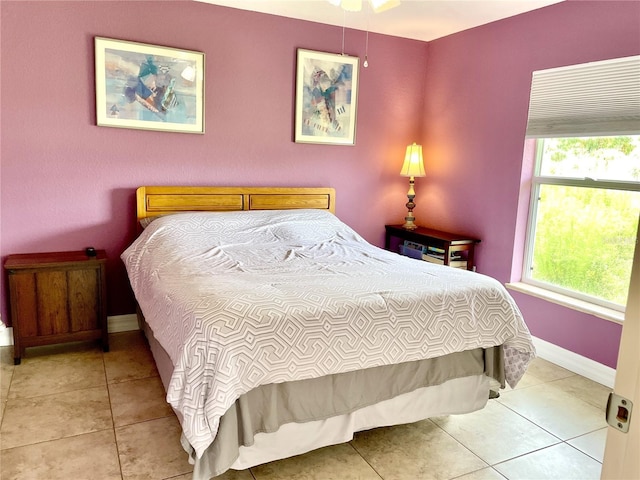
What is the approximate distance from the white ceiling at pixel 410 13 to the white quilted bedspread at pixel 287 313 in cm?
178

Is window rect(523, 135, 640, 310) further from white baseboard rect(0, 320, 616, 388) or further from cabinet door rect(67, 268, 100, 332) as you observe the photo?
cabinet door rect(67, 268, 100, 332)

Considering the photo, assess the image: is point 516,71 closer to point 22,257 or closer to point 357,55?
point 357,55

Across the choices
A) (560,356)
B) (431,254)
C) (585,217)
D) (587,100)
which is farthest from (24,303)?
(587,100)

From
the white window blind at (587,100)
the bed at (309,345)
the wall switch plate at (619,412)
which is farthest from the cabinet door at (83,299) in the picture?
the white window blind at (587,100)

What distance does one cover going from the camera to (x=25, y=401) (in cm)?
250

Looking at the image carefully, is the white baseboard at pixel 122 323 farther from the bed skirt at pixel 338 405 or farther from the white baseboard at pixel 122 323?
the bed skirt at pixel 338 405

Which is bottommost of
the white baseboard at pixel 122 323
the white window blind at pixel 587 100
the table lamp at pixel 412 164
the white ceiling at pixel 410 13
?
the white baseboard at pixel 122 323

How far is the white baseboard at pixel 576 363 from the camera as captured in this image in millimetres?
2979

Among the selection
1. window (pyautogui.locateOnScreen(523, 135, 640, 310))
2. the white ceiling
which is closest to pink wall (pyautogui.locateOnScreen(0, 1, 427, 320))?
the white ceiling

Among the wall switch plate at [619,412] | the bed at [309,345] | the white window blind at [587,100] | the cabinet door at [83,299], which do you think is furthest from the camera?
the cabinet door at [83,299]

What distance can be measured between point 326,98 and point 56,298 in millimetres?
2510

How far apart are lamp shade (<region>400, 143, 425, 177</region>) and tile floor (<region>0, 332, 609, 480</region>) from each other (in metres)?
2.01

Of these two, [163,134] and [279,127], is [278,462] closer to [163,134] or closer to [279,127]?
[163,134]

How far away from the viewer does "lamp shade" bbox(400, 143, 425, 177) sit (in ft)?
13.9
